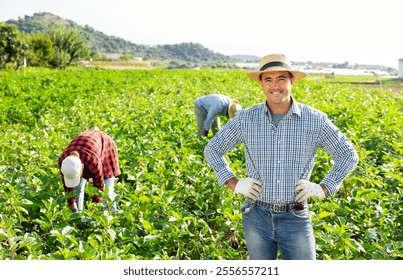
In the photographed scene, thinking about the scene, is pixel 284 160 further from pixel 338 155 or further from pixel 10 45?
pixel 10 45

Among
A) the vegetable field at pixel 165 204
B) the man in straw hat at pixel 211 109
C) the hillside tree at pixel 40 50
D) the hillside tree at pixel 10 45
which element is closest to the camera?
the vegetable field at pixel 165 204

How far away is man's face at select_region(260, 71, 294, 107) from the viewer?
251 centimetres

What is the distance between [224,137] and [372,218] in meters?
1.64

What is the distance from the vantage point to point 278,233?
2543 millimetres

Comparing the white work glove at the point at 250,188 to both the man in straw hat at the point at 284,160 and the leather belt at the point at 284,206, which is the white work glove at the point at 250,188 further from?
the leather belt at the point at 284,206

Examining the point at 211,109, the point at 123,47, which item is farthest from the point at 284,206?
the point at 123,47

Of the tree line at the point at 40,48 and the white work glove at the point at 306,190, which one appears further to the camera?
the tree line at the point at 40,48

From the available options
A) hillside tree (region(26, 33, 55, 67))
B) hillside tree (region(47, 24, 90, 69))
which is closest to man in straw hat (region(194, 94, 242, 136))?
hillside tree (region(26, 33, 55, 67))

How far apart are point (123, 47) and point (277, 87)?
126530 mm

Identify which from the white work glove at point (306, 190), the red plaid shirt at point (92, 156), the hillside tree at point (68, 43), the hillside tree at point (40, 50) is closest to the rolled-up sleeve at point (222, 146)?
the white work glove at point (306, 190)

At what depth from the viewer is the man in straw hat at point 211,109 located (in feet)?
19.8

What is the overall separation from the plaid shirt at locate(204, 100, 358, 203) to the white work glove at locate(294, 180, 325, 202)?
53mm

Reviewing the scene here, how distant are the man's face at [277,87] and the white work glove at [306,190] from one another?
44 centimetres
